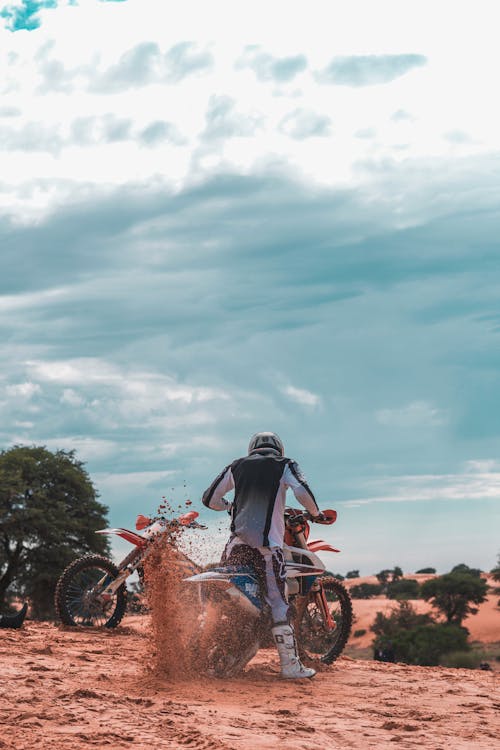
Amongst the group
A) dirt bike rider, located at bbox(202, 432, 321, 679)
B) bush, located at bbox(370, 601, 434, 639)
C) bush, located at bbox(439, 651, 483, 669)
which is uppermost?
dirt bike rider, located at bbox(202, 432, 321, 679)

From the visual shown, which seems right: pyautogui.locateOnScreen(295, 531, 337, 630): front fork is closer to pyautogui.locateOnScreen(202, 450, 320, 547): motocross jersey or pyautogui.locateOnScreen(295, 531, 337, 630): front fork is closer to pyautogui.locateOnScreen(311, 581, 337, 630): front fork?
pyautogui.locateOnScreen(311, 581, 337, 630): front fork

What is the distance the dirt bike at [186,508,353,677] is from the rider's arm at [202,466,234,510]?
0.75 metres

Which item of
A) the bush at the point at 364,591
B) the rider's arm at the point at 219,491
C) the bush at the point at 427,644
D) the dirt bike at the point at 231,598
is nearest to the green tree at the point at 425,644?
the bush at the point at 427,644

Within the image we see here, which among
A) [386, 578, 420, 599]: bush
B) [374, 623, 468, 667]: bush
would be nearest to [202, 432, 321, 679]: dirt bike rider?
[374, 623, 468, 667]: bush

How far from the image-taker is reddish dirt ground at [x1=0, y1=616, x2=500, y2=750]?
6266mm

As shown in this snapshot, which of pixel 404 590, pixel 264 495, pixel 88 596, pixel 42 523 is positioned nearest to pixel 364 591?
pixel 404 590

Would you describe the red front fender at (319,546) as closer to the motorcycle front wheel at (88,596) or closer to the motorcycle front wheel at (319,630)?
the motorcycle front wheel at (319,630)

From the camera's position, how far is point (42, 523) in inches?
1367

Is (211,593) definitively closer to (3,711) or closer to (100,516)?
(3,711)

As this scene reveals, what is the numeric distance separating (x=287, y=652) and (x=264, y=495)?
61.9 inches

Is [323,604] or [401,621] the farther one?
[401,621]

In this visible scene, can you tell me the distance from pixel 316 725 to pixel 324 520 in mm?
2993

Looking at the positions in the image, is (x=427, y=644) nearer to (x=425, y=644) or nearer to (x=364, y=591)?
(x=425, y=644)

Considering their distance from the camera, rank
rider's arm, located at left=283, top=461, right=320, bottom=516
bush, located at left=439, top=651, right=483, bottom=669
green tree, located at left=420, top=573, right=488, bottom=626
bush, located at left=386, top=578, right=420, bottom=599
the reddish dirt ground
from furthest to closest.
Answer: bush, located at left=386, top=578, right=420, bottom=599
green tree, located at left=420, top=573, right=488, bottom=626
bush, located at left=439, top=651, right=483, bottom=669
rider's arm, located at left=283, top=461, right=320, bottom=516
the reddish dirt ground
